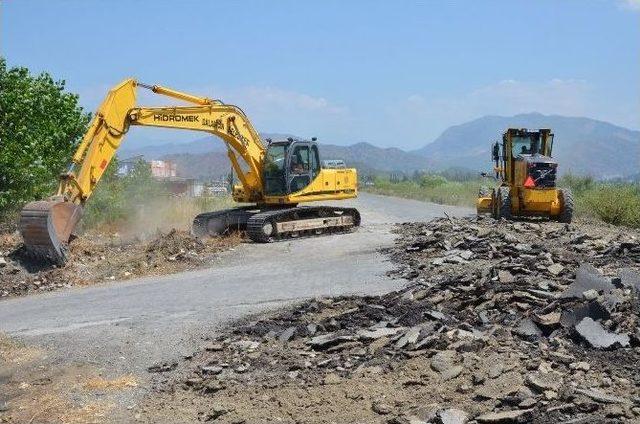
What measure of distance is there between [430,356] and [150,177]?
67.8 feet

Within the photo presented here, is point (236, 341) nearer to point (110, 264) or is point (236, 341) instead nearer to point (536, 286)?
point (536, 286)

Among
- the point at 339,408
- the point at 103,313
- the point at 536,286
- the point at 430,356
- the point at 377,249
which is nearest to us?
the point at 339,408

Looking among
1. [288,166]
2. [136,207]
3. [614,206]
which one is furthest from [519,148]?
[136,207]

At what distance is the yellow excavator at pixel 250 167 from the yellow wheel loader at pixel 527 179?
4488 millimetres

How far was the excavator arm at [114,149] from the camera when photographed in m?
14.1

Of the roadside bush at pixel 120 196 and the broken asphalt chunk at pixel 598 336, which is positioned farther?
the roadside bush at pixel 120 196

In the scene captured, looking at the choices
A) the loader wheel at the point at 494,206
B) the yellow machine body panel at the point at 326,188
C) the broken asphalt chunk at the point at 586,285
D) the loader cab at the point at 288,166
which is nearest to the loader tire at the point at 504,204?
the loader wheel at the point at 494,206

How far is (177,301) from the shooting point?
11.3 m

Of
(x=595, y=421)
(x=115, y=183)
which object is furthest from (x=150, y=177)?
(x=595, y=421)

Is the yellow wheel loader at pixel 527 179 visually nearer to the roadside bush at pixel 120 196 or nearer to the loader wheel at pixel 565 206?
the loader wheel at pixel 565 206

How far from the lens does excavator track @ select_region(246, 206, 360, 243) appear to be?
17891mm

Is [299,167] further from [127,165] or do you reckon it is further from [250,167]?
[127,165]

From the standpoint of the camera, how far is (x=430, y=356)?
271 inches

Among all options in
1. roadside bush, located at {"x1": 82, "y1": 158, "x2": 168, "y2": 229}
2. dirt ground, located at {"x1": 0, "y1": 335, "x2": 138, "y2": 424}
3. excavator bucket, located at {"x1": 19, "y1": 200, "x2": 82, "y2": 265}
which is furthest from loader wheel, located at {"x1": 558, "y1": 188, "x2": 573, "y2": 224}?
dirt ground, located at {"x1": 0, "y1": 335, "x2": 138, "y2": 424}
